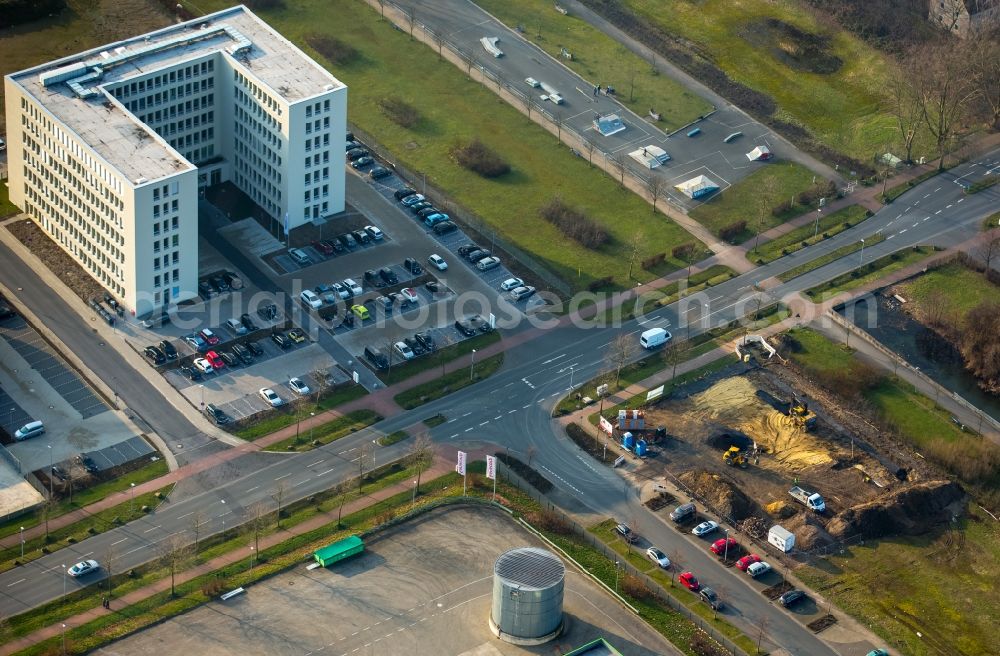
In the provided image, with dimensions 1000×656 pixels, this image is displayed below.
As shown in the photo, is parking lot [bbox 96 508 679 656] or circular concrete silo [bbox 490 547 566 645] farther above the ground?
circular concrete silo [bbox 490 547 566 645]

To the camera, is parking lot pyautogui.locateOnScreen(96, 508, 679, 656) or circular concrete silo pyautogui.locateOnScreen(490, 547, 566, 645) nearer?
parking lot pyautogui.locateOnScreen(96, 508, 679, 656)

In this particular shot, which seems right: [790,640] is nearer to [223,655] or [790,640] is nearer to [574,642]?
[574,642]

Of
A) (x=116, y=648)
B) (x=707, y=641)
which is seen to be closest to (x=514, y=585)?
(x=707, y=641)

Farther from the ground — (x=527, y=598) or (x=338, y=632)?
(x=527, y=598)

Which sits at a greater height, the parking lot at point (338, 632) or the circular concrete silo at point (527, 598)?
the circular concrete silo at point (527, 598)

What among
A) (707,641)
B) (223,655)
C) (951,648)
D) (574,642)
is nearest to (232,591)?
(223,655)

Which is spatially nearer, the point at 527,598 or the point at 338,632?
the point at 527,598

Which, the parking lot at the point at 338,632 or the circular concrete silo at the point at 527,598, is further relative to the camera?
the circular concrete silo at the point at 527,598
